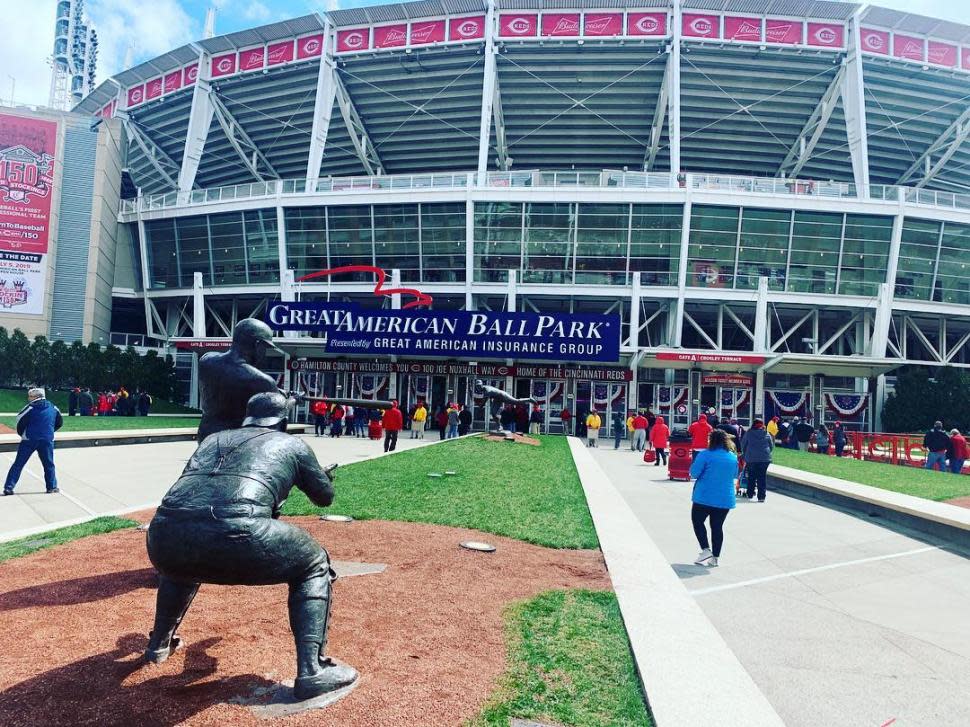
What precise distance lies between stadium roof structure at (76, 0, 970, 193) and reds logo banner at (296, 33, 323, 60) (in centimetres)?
9

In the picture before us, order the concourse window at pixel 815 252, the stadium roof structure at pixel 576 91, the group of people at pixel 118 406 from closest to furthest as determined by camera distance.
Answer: the group of people at pixel 118 406 → the concourse window at pixel 815 252 → the stadium roof structure at pixel 576 91

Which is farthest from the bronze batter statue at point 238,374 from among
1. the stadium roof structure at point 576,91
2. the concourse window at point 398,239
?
the stadium roof structure at point 576,91

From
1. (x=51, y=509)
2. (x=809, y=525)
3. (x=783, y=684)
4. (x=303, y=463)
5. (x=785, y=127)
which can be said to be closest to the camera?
(x=303, y=463)

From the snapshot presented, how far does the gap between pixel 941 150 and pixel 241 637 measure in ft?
167

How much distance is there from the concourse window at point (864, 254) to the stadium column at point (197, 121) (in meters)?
39.3

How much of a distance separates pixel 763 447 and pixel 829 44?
1326 inches

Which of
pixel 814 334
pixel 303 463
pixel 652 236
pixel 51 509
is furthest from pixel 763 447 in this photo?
pixel 814 334

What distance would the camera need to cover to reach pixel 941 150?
135ft

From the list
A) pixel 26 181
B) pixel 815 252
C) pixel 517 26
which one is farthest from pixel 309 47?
pixel 815 252

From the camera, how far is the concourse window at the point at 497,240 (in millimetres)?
34781

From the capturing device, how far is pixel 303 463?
3.37 metres

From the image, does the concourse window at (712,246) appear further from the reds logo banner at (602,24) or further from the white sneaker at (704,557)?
the white sneaker at (704,557)

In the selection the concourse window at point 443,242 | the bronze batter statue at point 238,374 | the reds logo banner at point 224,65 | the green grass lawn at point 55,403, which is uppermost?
the reds logo banner at point 224,65

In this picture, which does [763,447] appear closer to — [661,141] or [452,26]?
[452,26]
